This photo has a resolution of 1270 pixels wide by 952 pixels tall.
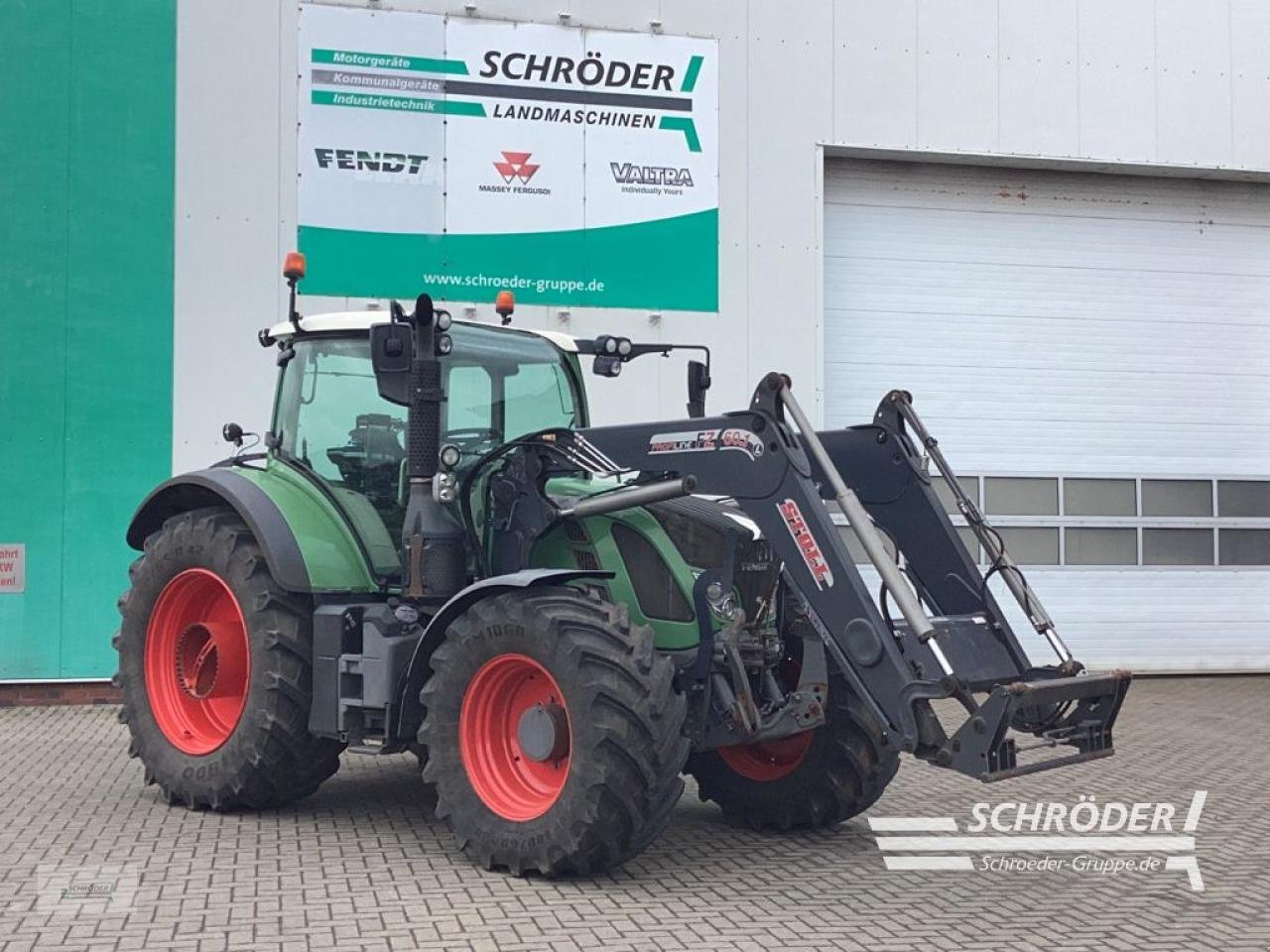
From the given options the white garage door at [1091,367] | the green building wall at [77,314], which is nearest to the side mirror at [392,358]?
the green building wall at [77,314]

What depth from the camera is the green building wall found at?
457 inches

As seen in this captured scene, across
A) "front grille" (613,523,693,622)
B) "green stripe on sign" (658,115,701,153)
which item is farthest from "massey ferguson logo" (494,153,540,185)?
"front grille" (613,523,693,622)

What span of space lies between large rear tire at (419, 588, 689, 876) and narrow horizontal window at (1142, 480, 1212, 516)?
982 centimetres

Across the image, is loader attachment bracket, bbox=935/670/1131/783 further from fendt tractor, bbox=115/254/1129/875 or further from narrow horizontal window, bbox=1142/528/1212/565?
narrow horizontal window, bbox=1142/528/1212/565

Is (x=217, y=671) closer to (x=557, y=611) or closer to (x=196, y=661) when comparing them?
(x=196, y=661)

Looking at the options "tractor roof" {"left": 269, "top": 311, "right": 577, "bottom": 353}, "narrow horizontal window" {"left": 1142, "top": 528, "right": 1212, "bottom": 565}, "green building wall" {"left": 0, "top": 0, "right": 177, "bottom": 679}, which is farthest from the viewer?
"narrow horizontal window" {"left": 1142, "top": 528, "right": 1212, "bottom": 565}

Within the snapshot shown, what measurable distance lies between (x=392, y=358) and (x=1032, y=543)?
352 inches

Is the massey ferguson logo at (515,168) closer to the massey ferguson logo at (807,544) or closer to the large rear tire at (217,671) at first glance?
the large rear tire at (217,671)

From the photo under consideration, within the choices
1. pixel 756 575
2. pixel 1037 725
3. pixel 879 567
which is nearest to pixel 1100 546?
pixel 756 575

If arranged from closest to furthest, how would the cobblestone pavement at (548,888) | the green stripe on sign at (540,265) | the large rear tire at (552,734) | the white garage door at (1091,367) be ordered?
the cobblestone pavement at (548,888) → the large rear tire at (552,734) → the green stripe on sign at (540,265) → the white garage door at (1091,367)

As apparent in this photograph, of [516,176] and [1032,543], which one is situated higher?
[516,176]

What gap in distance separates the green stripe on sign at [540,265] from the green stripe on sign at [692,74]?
1.13 metres

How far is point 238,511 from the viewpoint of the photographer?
7.32m

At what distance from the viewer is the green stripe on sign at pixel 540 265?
12.1 metres
